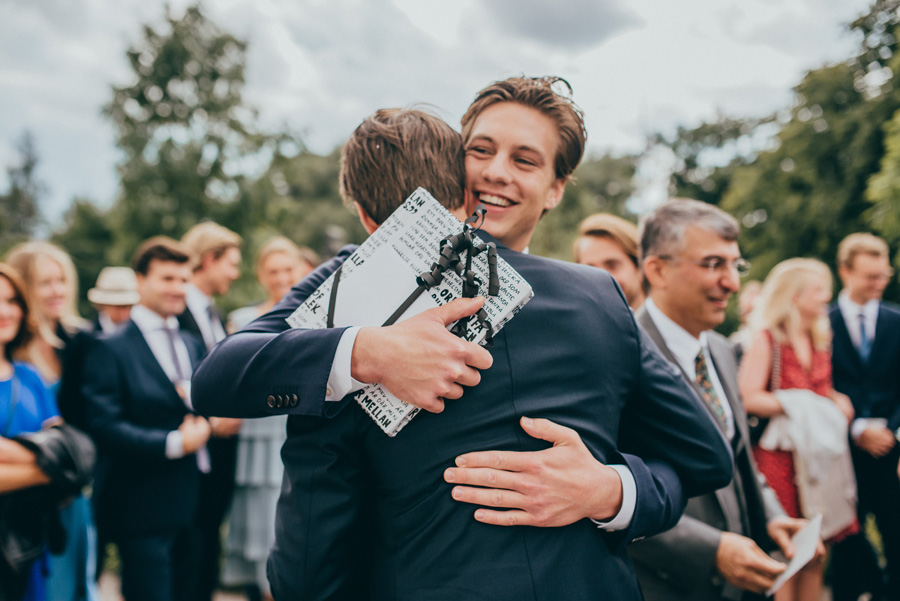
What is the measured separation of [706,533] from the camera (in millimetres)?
2289

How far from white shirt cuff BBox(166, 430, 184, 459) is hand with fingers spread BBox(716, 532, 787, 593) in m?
3.16

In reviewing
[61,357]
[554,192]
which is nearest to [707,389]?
[554,192]

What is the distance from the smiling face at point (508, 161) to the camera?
2061 millimetres

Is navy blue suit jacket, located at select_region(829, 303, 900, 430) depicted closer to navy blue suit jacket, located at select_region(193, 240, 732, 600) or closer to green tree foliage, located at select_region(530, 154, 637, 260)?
navy blue suit jacket, located at select_region(193, 240, 732, 600)

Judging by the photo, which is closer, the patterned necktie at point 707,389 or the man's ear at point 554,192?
the man's ear at point 554,192

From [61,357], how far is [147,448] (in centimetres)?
95

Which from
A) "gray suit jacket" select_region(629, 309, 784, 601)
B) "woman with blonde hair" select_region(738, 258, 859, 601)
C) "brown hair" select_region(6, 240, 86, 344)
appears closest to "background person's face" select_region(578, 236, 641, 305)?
"gray suit jacket" select_region(629, 309, 784, 601)

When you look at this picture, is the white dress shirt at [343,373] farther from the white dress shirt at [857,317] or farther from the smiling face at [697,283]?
the white dress shirt at [857,317]

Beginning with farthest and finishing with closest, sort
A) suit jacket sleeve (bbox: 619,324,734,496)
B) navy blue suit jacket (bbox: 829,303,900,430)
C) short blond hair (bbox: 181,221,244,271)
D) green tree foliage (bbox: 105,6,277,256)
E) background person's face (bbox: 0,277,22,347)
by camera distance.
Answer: green tree foliage (bbox: 105,6,277,256)
short blond hair (bbox: 181,221,244,271)
navy blue suit jacket (bbox: 829,303,900,430)
background person's face (bbox: 0,277,22,347)
suit jacket sleeve (bbox: 619,324,734,496)

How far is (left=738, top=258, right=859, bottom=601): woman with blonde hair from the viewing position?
4.16m

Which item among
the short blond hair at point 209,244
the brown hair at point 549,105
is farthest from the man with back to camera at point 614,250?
the short blond hair at point 209,244

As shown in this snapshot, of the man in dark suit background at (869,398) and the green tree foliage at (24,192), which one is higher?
the green tree foliage at (24,192)

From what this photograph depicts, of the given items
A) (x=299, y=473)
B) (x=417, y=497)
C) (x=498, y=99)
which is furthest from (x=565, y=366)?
(x=498, y=99)

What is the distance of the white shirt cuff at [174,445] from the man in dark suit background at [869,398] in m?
5.05
